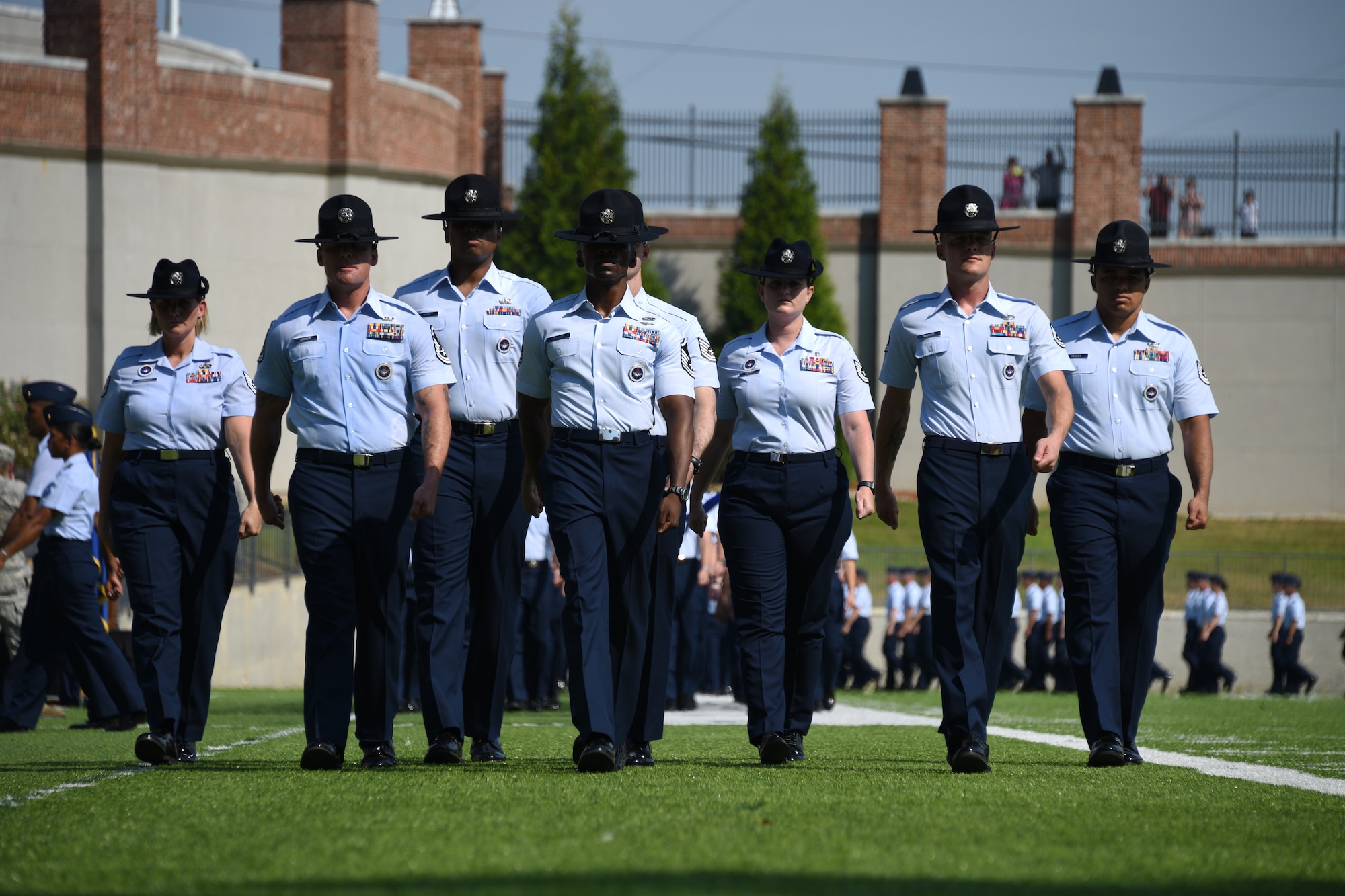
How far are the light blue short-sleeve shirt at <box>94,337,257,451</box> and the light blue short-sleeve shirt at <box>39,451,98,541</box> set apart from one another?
349 cm

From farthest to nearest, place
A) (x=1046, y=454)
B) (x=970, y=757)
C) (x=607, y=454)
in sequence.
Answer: (x=1046, y=454), (x=970, y=757), (x=607, y=454)

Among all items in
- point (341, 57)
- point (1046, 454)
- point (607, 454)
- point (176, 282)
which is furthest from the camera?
point (341, 57)

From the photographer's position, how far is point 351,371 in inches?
265

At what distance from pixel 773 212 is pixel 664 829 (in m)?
31.7

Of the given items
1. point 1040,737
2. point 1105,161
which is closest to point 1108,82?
point 1105,161

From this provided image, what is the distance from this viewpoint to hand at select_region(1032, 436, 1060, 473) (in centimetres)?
687

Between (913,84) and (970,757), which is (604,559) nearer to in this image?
(970,757)

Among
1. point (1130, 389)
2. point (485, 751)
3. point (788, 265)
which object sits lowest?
point (485, 751)

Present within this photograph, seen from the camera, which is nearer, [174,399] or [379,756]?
[379,756]

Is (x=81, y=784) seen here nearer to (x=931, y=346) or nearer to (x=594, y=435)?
(x=594, y=435)

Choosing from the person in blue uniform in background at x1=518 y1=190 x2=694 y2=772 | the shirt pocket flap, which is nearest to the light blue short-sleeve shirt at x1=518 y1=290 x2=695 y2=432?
the person in blue uniform in background at x1=518 y1=190 x2=694 y2=772

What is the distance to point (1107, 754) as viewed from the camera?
23.6 ft

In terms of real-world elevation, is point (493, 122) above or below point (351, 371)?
above

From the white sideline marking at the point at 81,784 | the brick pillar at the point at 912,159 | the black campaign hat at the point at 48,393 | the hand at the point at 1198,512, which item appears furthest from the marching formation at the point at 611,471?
the brick pillar at the point at 912,159
